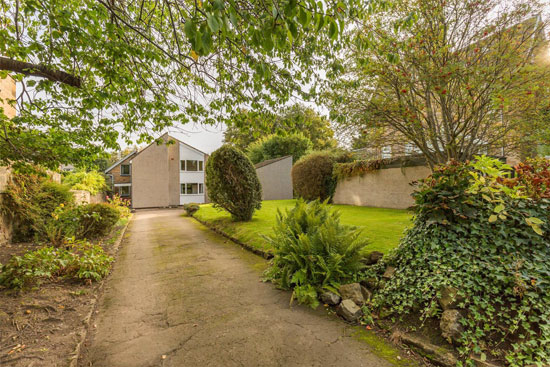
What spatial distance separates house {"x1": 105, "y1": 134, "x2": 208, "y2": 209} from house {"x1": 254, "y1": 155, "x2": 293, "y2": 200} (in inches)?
360

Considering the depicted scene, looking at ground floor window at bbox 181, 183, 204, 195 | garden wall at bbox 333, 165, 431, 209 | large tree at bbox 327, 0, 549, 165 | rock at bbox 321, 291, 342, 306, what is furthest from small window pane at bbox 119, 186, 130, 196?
rock at bbox 321, 291, 342, 306

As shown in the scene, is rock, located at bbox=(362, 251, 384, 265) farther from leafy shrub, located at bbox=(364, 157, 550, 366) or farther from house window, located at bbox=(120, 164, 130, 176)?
house window, located at bbox=(120, 164, 130, 176)

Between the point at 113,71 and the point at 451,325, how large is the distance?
17.6 ft

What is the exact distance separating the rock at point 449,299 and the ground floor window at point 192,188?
26.3m

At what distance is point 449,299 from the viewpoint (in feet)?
8.95

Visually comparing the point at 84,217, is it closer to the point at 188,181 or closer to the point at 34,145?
the point at 34,145

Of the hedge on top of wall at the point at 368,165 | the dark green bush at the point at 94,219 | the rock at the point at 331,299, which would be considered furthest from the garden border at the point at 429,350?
the hedge on top of wall at the point at 368,165

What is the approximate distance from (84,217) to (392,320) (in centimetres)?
823

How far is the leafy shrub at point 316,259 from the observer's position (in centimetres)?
374

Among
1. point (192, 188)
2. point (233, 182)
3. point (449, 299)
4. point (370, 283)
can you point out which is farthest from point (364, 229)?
point (192, 188)

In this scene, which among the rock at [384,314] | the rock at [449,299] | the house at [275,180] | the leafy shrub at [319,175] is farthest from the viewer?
the house at [275,180]

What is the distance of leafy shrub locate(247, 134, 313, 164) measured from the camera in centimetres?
2838

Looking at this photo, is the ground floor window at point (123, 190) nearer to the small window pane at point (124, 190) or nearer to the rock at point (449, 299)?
the small window pane at point (124, 190)

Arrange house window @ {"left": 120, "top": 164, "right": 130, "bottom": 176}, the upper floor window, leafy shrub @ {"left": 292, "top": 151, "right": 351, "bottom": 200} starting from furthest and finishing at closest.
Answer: the upper floor window → house window @ {"left": 120, "top": 164, "right": 130, "bottom": 176} → leafy shrub @ {"left": 292, "top": 151, "right": 351, "bottom": 200}
